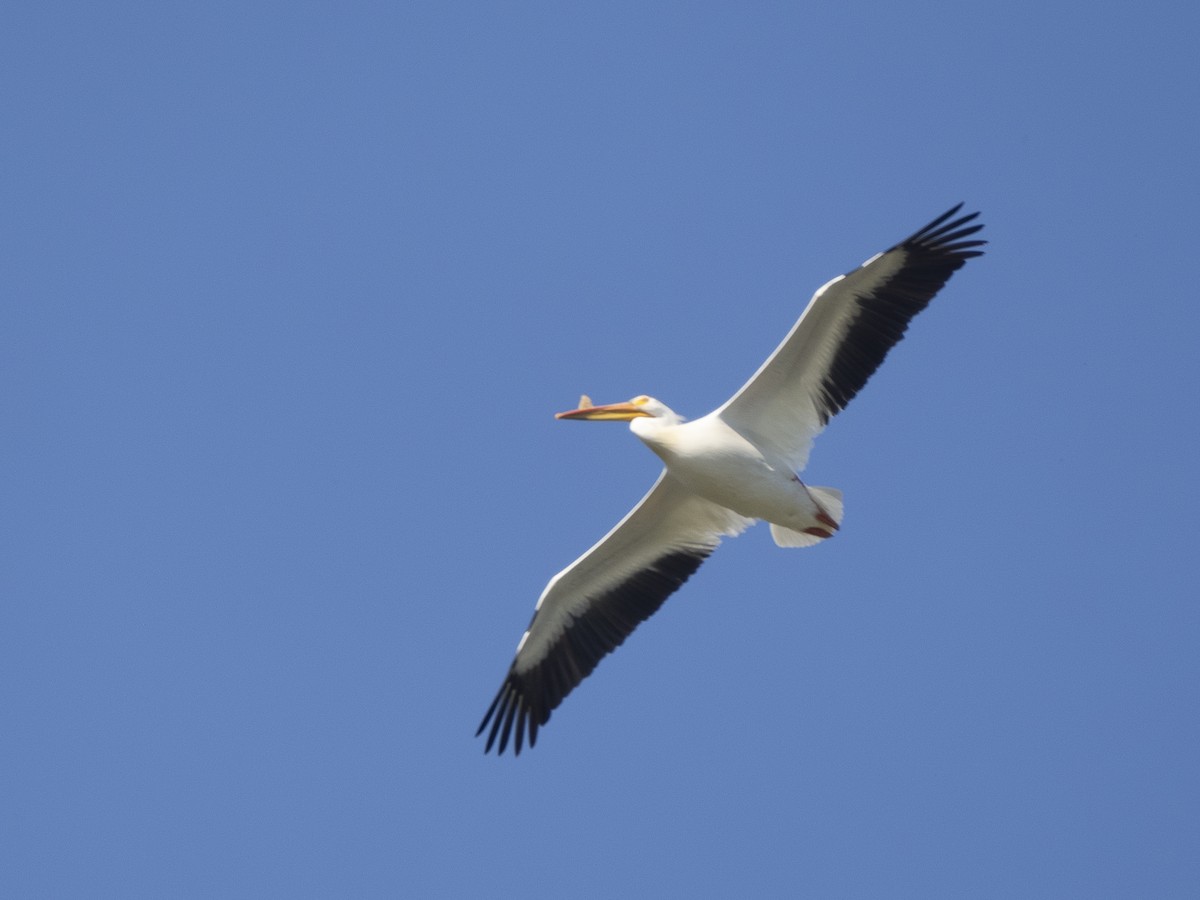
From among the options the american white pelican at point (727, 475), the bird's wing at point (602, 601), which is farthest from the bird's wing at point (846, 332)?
the bird's wing at point (602, 601)

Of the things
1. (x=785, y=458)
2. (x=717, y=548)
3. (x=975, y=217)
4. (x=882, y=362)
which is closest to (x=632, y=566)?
(x=717, y=548)

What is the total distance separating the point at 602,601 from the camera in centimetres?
1222

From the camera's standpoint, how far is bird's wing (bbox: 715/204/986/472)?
1133 centimetres

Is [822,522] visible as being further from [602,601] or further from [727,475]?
[602,601]

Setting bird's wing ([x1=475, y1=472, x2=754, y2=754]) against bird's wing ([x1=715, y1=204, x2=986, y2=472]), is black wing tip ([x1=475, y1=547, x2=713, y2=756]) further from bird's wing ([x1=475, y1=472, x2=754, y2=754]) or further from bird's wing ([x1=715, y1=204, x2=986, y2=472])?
bird's wing ([x1=715, y1=204, x2=986, y2=472])

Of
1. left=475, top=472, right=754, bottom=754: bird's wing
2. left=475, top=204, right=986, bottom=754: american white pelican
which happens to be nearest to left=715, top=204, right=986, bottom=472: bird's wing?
left=475, top=204, right=986, bottom=754: american white pelican

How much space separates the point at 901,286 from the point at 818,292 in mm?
604

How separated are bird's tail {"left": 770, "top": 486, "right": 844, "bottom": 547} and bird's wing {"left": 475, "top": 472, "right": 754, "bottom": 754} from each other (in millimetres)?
470

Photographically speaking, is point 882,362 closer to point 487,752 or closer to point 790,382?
point 790,382

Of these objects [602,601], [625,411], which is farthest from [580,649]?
[625,411]

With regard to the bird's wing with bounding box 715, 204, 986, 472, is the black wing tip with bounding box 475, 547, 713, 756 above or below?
below

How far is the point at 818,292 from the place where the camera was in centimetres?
1120

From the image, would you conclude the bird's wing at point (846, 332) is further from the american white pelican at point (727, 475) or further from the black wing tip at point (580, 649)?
the black wing tip at point (580, 649)

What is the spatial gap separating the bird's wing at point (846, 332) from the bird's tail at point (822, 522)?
1.29 ft
